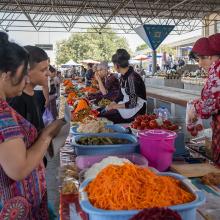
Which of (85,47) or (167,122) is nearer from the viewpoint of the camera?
(167,122)

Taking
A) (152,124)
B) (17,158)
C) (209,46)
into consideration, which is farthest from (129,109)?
(17,158)

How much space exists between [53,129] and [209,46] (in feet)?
4.43

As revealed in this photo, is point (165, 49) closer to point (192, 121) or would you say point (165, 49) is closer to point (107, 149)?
point (192, 121)

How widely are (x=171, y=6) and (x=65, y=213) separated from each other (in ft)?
51.5

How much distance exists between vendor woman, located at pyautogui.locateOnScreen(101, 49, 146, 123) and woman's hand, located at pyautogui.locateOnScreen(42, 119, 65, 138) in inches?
86.7

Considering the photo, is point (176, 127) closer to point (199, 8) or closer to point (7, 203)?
point (7, 203)

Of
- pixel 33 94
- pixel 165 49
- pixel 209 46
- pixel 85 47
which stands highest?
pixel 85 47

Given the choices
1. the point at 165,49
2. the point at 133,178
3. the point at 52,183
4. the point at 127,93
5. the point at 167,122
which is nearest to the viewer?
the point at 133,178

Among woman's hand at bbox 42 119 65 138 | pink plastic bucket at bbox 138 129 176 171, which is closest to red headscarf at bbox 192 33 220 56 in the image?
pink plastic bucket at bbox 138 129 176 171

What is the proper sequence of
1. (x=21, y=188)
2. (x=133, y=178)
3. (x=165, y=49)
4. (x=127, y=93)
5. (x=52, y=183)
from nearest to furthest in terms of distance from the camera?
1. (x=133, y=178)
2. (x=21, y=188)
3. (x=127, y=93)
4. (x=52, y=183)
5. (x=165, y=49)

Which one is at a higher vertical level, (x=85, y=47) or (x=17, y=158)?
(x=85, y=47)

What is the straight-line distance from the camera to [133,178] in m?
1.22

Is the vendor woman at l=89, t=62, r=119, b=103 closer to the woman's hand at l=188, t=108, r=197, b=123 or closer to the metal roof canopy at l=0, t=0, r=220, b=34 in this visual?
the woman's hand at l=188, t=108, r=197, b=123

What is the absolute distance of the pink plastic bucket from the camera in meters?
1.80
